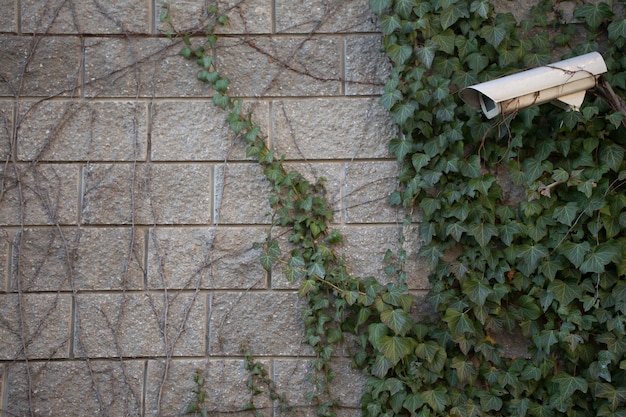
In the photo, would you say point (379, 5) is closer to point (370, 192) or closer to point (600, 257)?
point (370, 192)

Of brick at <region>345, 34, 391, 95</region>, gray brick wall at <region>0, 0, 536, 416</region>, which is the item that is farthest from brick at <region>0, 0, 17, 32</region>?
brick at <region>345, 34, 391, 95</region>

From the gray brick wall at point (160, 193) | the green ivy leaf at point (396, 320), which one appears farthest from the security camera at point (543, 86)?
the green ivy leaf at point (396, 320)

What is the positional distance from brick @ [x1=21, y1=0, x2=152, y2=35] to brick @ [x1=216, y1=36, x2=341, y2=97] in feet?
1.16

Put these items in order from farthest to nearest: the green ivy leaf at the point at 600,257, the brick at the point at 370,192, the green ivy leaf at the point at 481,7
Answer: the brick at the point at 370,192
the green ivy leaf at the point at 481,7
the green ivy leaf at the point at 600,257

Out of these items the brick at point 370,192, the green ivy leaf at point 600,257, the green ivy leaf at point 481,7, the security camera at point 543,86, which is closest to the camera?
the security camera at point 543,86

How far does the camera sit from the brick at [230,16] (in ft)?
9.66

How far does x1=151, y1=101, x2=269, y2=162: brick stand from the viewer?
9.57ft

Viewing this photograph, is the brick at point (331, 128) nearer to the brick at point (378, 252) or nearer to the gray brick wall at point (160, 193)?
the gray brick wall at point (160, 193)

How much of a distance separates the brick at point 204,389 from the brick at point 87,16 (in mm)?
1339

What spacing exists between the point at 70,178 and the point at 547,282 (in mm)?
1901

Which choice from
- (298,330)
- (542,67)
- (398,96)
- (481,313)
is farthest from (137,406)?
(542,67)

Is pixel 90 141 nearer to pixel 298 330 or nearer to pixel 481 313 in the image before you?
pixel 298 330

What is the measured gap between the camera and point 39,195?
2.88 meters

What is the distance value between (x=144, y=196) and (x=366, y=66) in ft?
3.37
